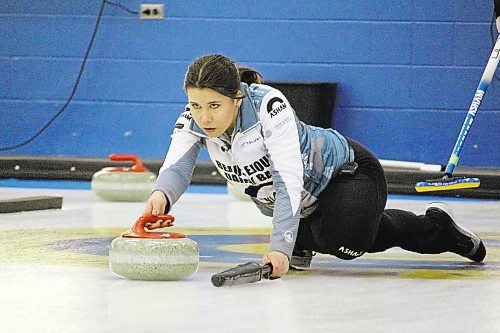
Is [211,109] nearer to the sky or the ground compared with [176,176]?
nearer to the sky

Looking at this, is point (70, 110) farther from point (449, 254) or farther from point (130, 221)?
point (449, 254)

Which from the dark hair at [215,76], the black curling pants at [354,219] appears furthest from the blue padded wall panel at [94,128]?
the dark hair at [215,76]

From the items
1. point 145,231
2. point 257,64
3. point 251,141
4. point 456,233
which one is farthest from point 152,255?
point 257,64

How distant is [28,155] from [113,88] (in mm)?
797

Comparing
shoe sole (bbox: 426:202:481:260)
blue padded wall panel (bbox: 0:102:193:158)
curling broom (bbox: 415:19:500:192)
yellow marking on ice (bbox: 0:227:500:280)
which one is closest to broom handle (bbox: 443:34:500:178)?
curling broom (bbox: 415:19:500:192)

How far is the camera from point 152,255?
2641mm

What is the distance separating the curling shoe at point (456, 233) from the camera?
124 inches

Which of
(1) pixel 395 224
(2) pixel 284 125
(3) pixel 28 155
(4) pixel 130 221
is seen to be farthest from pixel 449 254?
(3) pixel 28 155

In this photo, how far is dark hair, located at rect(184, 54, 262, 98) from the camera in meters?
2.57

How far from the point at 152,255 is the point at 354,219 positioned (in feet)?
1.89

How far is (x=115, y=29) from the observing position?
25.4 feet

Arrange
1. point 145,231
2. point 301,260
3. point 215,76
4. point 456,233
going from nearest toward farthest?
point 215,76, point 145,231, point 301,260, point 456,233

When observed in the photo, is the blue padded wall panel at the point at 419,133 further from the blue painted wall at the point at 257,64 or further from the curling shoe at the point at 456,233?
the curling shoe at the point at 456,233

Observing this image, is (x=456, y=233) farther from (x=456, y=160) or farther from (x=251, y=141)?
(x=456, y=160)
